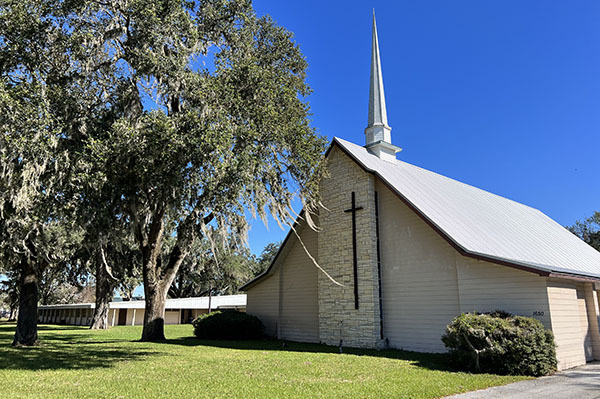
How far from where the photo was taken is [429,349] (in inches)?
528

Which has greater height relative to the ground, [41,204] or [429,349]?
[41,204]

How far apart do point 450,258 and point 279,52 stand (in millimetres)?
9377

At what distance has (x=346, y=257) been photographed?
52.1 feet

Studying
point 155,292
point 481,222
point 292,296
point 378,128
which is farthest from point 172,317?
point 481,222

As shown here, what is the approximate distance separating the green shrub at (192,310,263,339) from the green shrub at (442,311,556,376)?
10.1 metres

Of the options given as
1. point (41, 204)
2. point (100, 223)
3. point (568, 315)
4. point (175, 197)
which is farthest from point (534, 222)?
point (41, 204)

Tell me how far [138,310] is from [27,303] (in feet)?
95.6

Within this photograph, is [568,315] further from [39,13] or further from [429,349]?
[39,13]

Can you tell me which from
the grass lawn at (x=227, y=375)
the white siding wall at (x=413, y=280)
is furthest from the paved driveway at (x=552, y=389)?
the white siding wall at (x=413, y=280)

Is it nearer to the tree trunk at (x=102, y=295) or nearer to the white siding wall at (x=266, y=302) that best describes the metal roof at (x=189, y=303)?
the tree trunk at (x=102, y=295)

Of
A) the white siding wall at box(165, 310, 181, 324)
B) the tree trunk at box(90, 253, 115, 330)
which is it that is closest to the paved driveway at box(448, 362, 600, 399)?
the tree trunk at box(90, 253, 115, 330)

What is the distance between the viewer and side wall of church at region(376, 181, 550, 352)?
11820mm

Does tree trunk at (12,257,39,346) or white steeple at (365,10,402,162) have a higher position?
white steeple at (365,10,402,162)

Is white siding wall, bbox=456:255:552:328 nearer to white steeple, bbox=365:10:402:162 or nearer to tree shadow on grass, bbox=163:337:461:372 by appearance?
tree shadow on grass, bbox=163:337:461:372
